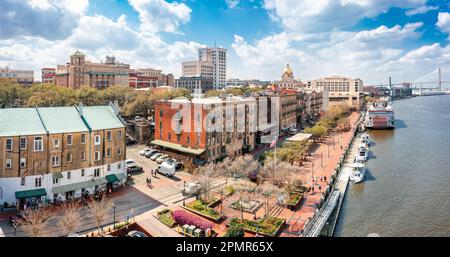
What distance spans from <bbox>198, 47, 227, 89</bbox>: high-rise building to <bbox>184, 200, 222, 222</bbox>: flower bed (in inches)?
5347

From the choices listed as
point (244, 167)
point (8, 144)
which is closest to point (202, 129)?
point (244, 167)

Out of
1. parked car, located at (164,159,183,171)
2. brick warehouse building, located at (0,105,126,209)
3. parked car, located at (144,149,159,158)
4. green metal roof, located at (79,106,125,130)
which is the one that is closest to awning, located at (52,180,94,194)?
brick warehouse building, located at (0,105,126,209)

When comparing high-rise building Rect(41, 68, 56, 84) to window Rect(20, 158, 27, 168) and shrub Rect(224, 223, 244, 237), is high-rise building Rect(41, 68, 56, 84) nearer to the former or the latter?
window Rect(20, 158, 27, 168)

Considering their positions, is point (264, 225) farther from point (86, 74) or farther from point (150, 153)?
point (86, 74)

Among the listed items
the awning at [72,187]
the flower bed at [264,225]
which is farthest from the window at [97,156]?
the flower bed at [264,225]

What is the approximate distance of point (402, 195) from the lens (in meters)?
33.4

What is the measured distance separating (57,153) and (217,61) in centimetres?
14504

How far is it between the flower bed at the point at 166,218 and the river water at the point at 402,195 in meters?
12.2

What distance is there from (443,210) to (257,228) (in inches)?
751

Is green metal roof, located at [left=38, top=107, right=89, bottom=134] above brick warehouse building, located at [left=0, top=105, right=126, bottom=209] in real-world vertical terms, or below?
above

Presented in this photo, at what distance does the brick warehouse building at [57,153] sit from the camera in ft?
82.1

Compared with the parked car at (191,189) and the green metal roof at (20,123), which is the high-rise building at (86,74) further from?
the parked car at (191,189)

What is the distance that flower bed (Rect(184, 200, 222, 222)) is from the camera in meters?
24.3

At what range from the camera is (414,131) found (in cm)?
7750
